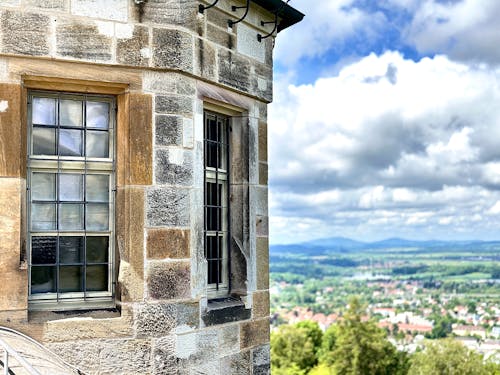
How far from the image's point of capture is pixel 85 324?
544 centimetres

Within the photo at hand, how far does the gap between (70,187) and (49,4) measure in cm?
147

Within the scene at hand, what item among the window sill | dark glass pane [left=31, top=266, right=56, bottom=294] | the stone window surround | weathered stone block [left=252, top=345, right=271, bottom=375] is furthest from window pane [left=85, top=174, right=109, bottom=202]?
weathered stone block [left=252, top=345, right=271, bottom=375]

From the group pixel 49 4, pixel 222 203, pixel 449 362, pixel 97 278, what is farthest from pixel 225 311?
pixel 449 362

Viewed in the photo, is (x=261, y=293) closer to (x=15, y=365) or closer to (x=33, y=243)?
(x=33, y=243)

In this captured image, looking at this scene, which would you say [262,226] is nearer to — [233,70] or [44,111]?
[233,70]

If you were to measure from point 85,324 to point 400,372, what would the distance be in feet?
152

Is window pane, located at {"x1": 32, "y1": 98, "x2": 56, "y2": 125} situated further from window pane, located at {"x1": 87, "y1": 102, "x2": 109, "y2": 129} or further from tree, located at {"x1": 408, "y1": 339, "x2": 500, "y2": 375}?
tree, located at {"x1": 408, "y1": 339, "x2": 500, "y2": 375}

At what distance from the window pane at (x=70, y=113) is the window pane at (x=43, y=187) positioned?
0.46 metres

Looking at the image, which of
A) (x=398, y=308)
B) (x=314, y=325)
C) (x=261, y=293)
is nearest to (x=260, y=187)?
(x=261, y=293)

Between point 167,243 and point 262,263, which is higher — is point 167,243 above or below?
above

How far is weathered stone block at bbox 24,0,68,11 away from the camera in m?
5.41

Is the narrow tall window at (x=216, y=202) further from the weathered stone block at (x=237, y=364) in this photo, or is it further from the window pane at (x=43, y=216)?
the window pane at (x=43, y=216)

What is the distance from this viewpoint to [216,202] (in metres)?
6.75

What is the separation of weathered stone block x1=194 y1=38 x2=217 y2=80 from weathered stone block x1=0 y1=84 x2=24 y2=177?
5.06 ft
